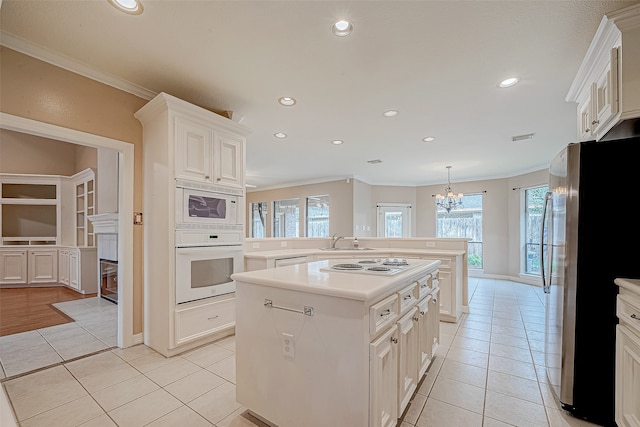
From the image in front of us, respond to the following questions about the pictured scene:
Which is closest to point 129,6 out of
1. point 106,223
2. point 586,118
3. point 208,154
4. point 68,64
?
point 68,64

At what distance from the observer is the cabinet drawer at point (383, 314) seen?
1294 millimetres

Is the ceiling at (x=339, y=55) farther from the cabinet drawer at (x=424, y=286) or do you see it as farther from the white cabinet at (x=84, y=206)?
the white cabinet at (x=84, y=206)

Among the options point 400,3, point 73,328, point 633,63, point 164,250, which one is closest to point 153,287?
point 164,250

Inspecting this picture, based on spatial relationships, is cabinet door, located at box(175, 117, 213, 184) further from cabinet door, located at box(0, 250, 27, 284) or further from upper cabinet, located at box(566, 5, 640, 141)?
cabinet door, located at box(0, 250, 27, 284)

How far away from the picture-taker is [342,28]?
189 centimetres

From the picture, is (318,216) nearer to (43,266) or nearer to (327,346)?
(43,266)

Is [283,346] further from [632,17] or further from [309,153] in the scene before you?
[309,153]

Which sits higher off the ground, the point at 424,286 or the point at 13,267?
the point at 424,286

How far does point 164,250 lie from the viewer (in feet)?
8.27

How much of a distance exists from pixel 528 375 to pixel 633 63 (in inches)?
91.9

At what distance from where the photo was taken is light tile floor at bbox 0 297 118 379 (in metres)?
2.41

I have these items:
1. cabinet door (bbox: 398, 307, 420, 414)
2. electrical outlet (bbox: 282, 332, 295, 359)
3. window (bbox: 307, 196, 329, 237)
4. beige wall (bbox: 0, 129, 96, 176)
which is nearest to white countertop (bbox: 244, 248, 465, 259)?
electrical outlet (bbox: 282, 332, 295, 359)

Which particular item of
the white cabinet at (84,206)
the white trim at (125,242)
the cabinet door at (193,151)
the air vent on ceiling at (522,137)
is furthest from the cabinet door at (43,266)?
the air vent on ceiling at (522,137)

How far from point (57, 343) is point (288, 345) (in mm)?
2903
